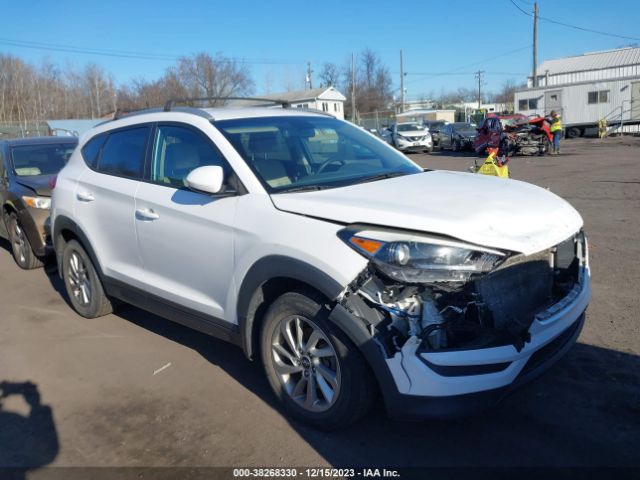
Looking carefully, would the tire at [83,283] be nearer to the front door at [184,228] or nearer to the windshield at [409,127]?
the front door at [184,228]

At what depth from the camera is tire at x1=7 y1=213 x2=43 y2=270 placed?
7492 millimetres

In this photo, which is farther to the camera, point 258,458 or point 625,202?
A: point 625,202

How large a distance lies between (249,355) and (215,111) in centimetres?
186

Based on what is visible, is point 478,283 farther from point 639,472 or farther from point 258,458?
point 258,458

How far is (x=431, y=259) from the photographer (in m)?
2.75

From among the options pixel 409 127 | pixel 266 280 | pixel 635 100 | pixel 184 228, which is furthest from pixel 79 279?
pixel 635 100

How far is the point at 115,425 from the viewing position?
3.59 meters

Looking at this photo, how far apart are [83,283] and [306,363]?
3.09 meters

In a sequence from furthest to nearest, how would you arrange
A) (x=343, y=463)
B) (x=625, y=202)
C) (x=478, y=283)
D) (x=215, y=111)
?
(x=625, y=202)
(x=215, y=111)
(x=343, y=463)
(x=478, y=283)

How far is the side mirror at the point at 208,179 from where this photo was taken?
3.43m

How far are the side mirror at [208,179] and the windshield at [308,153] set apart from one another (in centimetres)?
24

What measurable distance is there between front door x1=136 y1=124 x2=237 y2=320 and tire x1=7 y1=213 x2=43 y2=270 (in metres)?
4.09

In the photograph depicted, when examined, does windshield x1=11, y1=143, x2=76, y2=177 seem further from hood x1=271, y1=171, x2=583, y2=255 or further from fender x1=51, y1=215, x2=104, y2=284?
hood x1=271, y1=171, x2=583, y2=255

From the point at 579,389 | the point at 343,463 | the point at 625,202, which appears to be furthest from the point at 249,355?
the point at 625,202
